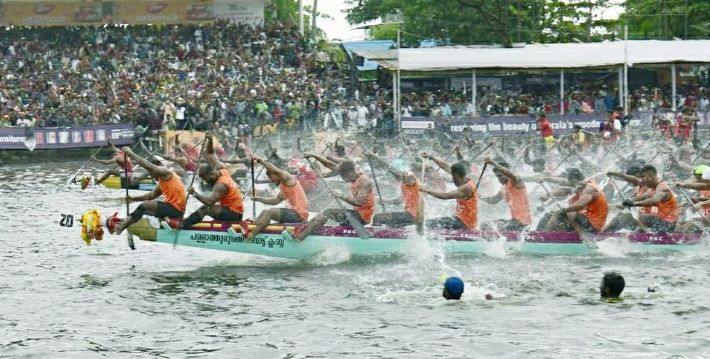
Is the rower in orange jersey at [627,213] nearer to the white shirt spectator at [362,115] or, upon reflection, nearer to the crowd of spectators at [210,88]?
the crowd of spectators at [210,88]

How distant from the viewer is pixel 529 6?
5794cm

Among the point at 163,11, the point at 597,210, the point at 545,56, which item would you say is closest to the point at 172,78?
the point at 163,11

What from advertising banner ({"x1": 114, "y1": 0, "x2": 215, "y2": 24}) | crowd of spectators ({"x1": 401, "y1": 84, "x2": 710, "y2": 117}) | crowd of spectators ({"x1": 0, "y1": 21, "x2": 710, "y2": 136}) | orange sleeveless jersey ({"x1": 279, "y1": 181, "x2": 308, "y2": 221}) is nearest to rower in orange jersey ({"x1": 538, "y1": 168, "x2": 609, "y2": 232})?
orange sleeveless jersey ({"x1": 279, "y1": 181, "x2": 308, "y2": 221})

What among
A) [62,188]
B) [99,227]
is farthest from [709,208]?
[62,188]

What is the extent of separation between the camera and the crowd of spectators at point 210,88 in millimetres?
44688

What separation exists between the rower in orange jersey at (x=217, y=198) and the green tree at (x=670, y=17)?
133ft

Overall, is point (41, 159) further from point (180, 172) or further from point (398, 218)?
point (398, 218)

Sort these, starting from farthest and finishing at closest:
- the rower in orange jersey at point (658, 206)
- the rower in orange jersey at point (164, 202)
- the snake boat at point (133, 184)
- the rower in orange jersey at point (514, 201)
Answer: the snake boat at point (133, 184)
the rower in orange jersey at point (514, 201)
the rower in orange jersey at point (658, 206)
the rower in orange jersey at point (164, 202)

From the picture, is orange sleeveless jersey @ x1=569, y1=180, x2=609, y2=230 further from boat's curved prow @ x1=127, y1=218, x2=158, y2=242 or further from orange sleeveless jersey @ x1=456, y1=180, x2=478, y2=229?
boat's curved prow @ x1=127, y1=218, x2=158, y2=242

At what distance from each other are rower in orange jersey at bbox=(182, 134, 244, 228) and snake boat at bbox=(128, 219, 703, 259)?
0.18 meters

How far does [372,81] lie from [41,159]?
15860 millimetres

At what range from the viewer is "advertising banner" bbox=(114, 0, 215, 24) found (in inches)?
2218

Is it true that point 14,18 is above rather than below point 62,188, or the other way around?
above

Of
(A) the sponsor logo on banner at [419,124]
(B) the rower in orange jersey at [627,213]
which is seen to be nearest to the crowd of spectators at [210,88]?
(A) the sponsor logo on banner at [419,124]
